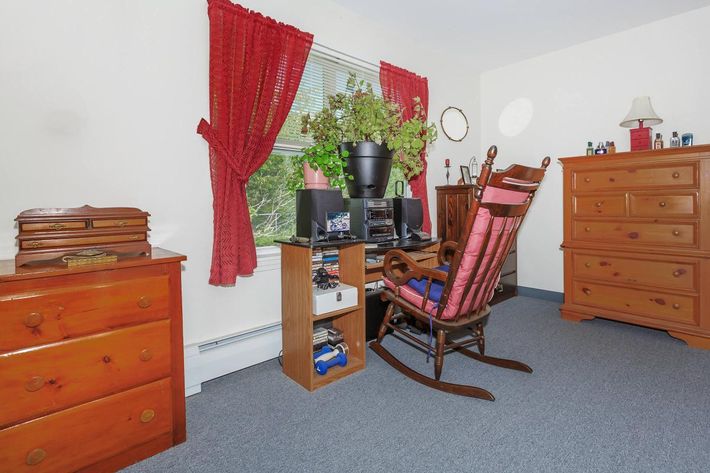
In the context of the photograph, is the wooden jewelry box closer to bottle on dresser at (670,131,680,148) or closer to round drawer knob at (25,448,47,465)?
round drawer knob at (25,448,47,465)

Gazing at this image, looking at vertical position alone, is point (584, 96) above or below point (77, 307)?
above

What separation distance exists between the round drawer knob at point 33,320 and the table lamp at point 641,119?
414 centimetres

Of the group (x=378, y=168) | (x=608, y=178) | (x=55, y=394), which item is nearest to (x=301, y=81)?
(x=378, y=168)

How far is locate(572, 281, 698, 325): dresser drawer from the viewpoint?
2785 mm

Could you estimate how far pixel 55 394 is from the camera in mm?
1370

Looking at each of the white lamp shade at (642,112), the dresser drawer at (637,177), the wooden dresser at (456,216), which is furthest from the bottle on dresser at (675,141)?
the wooden dresser at (456,216)

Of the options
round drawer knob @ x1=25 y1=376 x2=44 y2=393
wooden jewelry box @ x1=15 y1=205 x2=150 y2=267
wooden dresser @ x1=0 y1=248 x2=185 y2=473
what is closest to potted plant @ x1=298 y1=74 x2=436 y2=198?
wooden jewelry box @ x1=15 y1=205 x2=150 y2=267

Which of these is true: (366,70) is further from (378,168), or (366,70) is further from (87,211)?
(87,211)

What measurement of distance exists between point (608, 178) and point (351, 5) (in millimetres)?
2545

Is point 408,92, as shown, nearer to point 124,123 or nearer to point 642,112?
point 642,112

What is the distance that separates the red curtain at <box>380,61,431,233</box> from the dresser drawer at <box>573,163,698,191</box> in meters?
1.34

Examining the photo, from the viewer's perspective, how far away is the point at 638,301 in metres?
3.00

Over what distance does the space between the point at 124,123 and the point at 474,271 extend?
201 cm

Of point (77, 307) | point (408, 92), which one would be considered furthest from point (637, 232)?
point (77, 307)
